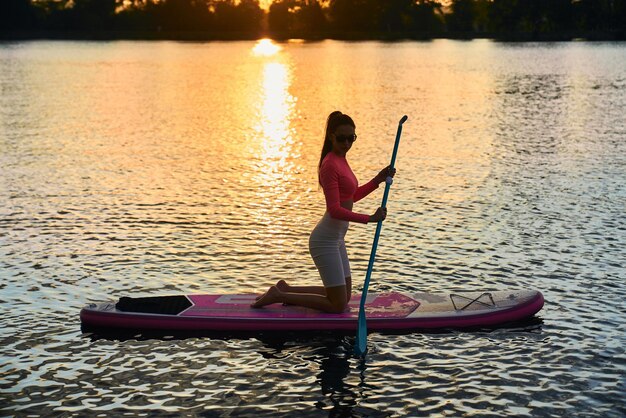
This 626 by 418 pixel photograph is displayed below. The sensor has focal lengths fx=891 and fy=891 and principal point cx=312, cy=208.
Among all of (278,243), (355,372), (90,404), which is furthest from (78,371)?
(278,243)

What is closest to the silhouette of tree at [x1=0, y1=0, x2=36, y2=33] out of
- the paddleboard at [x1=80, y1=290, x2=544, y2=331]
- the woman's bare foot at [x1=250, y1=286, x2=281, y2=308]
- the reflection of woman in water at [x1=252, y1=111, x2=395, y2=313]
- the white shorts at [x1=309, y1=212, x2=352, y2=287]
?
the paddleboard at [x1=80, y1=290, x2=544, y2=331]

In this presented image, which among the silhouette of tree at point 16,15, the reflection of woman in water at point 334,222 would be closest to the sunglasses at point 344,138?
the reflection of woman in water at point 334,222

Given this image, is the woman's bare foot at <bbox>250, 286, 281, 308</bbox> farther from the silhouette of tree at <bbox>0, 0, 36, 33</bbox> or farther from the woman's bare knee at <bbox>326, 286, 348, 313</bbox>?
the silhouette of tree at <bbox>0, 0, 36, 33</bbox>

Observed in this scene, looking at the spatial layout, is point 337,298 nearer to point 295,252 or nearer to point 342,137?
point 342,137

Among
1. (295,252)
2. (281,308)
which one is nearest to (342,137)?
(281,308)

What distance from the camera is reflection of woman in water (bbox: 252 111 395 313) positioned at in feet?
38.2

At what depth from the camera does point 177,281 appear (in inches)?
627

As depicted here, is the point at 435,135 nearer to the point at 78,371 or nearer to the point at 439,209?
the point at 439,209

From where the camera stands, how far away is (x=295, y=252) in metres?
18.2

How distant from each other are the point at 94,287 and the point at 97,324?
263cm

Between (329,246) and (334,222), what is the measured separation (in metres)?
0.35

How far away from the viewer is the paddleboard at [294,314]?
41.6 ft

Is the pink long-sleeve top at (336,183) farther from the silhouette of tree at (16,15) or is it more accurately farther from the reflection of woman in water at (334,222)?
the silhouette of tree at (16,15)

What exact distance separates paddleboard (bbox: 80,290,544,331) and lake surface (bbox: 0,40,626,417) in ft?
0.74
